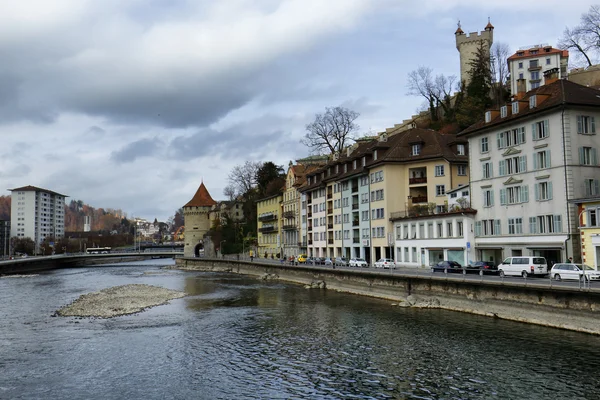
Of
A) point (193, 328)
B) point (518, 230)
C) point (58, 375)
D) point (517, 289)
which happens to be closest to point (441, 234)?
point (518, 230)

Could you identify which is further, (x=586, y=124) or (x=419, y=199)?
(x=419, y=199)

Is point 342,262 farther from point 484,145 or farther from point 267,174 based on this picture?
point 267,174

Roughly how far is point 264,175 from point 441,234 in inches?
2983

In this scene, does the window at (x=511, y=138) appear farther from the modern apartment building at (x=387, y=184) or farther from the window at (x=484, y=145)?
the modern apartment building at (x=387, y=184)

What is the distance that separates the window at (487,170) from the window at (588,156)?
855cm

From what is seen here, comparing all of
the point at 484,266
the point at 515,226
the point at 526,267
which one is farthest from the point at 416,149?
the point at 526,267

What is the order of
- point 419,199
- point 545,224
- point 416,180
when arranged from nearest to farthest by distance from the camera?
point 545,224
point 419,199
point 416,180

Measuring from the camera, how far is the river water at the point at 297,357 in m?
20.8

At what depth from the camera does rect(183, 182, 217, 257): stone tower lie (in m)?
139

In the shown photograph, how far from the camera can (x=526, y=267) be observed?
39125 mm

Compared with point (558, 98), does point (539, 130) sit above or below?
below

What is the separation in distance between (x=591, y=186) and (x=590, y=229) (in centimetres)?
536

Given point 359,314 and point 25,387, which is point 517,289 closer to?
point 359,314

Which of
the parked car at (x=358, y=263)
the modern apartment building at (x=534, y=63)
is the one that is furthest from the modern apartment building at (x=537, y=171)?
the modern apartment building at (x=534, y=63)
